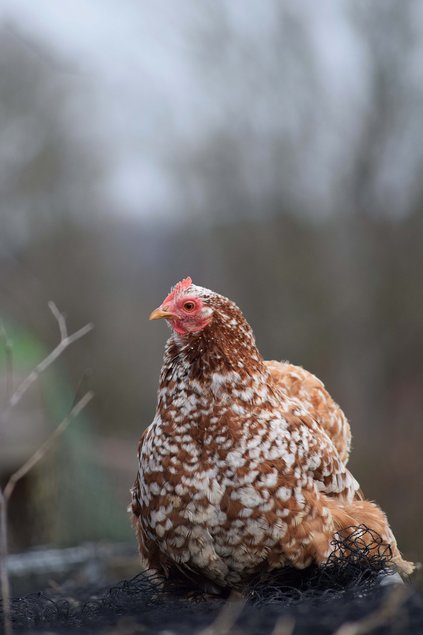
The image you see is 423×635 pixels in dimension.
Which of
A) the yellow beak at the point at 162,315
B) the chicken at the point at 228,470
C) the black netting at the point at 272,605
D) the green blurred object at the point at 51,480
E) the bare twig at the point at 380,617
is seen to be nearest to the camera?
the bare twig at the point at 380,617

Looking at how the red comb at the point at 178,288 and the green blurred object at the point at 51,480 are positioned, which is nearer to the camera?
the red comb at the point at 178,288

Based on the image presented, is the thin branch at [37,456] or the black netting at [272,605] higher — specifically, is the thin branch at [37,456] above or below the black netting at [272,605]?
above

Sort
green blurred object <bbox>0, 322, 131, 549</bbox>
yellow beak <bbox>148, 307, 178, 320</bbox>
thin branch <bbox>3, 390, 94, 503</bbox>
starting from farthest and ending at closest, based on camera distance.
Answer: green blurred object <bbox>0, 322, 131, 549</bbox> < yellow beak <bbox>148, 307, 178, 320</bbox> < thin branch <bbox>3, 390, 94, 503</bbox>

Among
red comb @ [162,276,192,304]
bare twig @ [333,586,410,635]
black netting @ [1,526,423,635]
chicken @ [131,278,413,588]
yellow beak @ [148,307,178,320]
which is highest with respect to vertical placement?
red comb @ [162,276,192,304]

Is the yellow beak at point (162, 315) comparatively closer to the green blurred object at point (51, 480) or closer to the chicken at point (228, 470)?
the chicken at point (228, 470)

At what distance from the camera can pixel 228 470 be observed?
2918 millimetres

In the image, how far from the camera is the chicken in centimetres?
288

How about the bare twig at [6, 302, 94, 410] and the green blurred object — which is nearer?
the bare twig at [6, 302, 94, 410]

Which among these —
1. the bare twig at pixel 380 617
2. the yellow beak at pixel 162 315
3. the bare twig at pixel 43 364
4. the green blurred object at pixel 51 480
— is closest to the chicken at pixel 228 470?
the yellow beak at pixel 162 315

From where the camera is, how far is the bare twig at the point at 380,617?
74.0 inches

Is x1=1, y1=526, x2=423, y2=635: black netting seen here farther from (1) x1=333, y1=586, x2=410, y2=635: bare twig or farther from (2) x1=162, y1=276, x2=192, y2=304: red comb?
(2) x1=162, y1=276, x2=192, y2=304: red comb

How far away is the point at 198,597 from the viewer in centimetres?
309

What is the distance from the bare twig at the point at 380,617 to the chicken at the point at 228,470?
2.70 ft

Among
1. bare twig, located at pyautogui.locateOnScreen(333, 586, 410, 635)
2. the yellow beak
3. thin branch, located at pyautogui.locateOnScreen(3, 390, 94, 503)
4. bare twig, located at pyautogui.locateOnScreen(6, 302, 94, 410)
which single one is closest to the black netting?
bare twig, located at pyautogui.locateOnScreen(333, 586, 410, 635)
